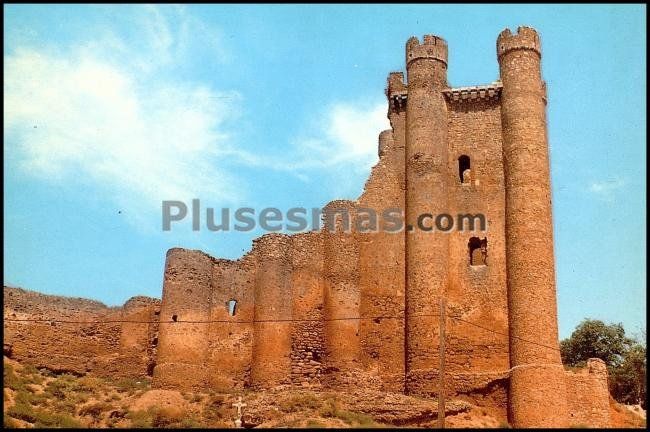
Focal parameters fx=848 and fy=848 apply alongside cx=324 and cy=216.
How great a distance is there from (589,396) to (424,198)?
879cm

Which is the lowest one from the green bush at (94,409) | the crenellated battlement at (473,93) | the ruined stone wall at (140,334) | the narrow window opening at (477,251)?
the green bush at (94,409)

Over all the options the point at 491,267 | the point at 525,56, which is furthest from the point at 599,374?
the point at 525,56

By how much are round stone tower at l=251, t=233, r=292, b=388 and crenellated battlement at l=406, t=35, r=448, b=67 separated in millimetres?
8584

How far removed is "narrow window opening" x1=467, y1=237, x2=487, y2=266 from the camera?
30391 mm

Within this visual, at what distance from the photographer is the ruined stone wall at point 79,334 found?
2975cm

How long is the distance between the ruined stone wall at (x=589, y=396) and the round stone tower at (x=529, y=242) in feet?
1.35

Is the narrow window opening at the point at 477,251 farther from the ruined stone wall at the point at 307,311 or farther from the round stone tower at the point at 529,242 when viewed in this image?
the ruined stone wall at the point at 307,311

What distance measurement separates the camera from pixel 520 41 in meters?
32.0

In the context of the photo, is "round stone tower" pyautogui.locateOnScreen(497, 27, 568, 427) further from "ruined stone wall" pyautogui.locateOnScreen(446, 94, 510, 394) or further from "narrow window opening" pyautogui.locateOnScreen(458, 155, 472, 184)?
"narrow window opening" pyautogui.locateOnScreen(458, 155, 472, 184)

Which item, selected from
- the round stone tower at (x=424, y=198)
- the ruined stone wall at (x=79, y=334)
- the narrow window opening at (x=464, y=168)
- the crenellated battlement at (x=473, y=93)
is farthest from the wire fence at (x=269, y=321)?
the crenellated battlement at (x=473, y=93)

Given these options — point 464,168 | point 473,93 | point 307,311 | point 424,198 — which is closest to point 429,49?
point 473,93

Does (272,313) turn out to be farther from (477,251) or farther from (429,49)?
(429,49)

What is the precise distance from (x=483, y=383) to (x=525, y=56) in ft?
40.2

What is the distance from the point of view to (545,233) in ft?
97.4
